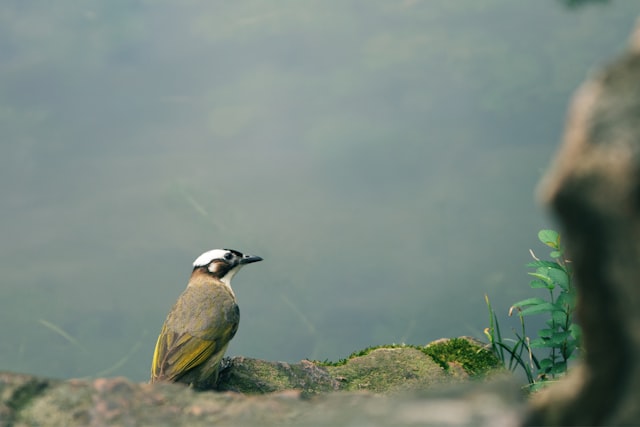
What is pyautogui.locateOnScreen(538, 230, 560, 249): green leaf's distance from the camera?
661 cm

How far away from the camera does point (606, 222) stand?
2.03 metres

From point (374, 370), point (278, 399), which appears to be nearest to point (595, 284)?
point (278, 399)

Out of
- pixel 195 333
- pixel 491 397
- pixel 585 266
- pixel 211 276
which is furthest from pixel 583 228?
pixel 211 276

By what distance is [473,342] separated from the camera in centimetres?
855

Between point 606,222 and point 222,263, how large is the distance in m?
5.82

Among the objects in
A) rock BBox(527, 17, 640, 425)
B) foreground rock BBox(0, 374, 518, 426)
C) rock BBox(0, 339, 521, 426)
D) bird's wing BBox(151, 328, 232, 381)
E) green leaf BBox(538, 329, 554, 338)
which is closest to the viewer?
rock BBox(527, 17, 640, 425)

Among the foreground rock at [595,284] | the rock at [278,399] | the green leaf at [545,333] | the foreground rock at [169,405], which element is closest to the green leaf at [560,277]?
the green leaf at [545,333]

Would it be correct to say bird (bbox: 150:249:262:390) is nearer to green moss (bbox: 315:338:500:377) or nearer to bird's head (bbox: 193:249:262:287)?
bird's head (bbox: 193:249:262:287)

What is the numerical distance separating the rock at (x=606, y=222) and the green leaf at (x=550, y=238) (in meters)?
4.46

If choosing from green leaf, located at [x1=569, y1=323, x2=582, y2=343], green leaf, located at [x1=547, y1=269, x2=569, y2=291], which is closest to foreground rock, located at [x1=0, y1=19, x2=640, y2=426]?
green leaf, located at [x1=547, y1=269, x2=569, y2=291]

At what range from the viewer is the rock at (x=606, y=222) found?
2.02 m

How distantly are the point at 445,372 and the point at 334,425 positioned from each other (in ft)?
18.0

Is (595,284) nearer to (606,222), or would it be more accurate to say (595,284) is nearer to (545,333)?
(606,222)

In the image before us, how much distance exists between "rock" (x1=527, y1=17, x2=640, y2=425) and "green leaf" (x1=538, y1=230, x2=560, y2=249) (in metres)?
4.46
